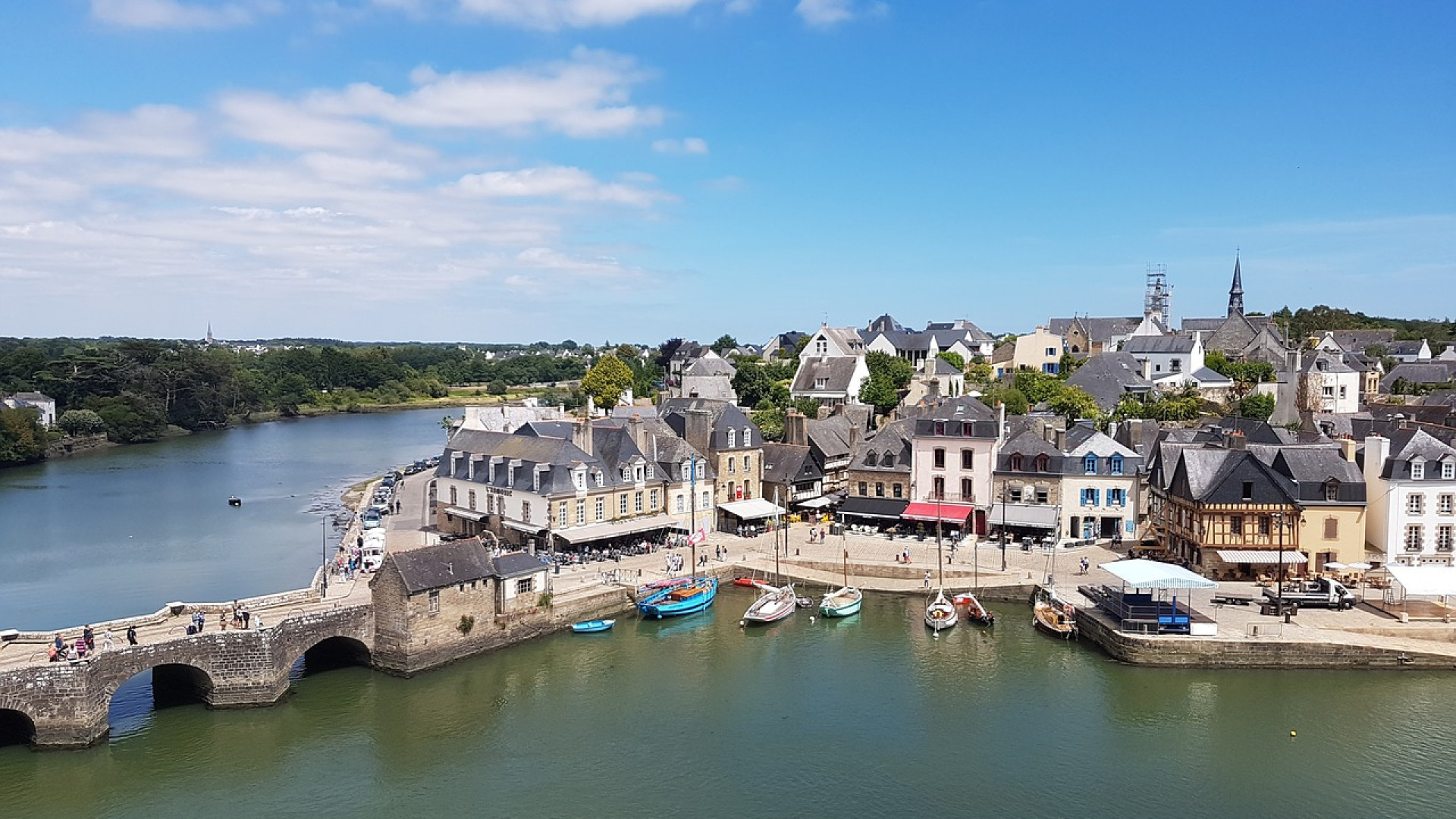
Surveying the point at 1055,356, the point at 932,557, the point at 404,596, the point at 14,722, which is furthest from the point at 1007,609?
the point at 1055,356

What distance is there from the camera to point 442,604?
90.1 ft

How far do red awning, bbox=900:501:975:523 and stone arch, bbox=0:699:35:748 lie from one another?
3086 centimetres

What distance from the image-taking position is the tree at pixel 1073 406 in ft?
179

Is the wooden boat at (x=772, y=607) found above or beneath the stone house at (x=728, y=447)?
beneath

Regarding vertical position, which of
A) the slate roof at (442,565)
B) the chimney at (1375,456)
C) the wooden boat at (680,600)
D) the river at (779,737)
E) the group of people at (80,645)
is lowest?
the river at (779,737)

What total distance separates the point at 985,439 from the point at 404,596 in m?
25.4

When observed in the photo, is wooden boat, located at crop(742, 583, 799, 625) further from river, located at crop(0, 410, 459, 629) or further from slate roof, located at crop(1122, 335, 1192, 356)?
slate roof, located at crop(1122, 335, 1192, 356)

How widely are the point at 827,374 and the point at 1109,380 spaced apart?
18.3 meters

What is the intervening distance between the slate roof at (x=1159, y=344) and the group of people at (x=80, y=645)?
64177mm

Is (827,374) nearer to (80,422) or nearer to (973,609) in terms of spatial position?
(973,609)

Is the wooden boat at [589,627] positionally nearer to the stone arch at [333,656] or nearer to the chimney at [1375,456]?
the stone arch at [333,656]

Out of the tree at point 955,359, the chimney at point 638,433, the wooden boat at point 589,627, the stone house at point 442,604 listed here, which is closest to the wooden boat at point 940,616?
the wooden boat at point 589,627

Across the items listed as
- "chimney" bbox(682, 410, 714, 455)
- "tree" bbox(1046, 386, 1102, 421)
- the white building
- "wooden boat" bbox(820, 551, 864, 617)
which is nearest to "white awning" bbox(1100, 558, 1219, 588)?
"wooden boat" bbox(820, 551, 864, 617)

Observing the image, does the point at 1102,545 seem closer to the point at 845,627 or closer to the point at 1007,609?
the point at 1007,609
